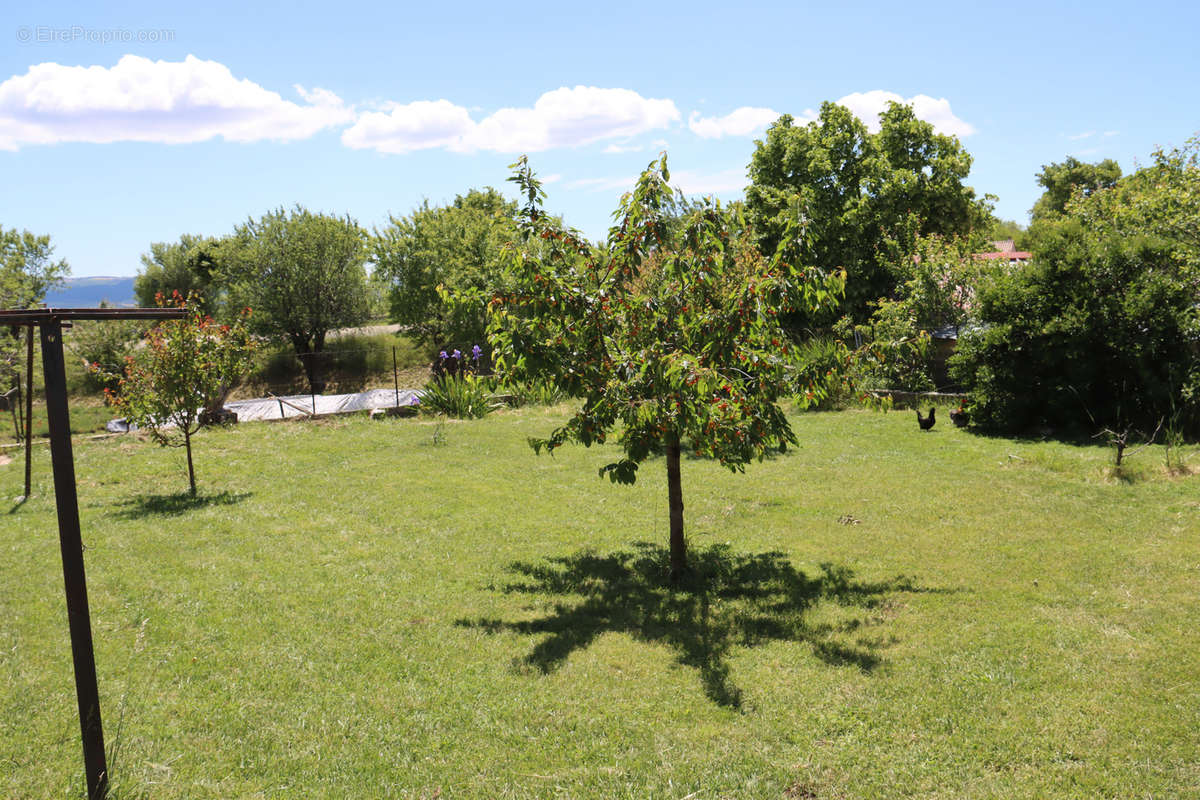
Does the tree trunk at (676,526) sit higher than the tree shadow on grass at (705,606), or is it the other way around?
the tree trunk at (676,526)

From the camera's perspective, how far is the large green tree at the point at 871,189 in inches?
1216

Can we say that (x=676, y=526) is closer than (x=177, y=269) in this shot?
Yes

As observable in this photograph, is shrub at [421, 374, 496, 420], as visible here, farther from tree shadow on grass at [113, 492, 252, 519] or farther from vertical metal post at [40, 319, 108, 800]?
vertical metal post at [40, 319, 108, 800]

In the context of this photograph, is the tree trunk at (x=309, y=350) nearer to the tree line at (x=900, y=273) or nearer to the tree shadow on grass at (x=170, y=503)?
the tree line at (x=900, y=273)

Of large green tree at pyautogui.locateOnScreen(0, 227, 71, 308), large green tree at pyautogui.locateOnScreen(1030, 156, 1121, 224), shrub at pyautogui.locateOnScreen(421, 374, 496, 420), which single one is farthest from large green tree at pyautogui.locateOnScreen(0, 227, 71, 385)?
large green tree at pyautogui.locateOnScreen(1030, 156, 1121, 224)

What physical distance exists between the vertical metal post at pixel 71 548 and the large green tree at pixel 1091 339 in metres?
16.4

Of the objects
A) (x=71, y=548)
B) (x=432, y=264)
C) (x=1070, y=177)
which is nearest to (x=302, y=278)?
(x=432, y=264)

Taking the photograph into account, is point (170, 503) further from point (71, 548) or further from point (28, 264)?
point (28, 264)

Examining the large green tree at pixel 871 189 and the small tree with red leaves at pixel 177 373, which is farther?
the large green tree at pixel 871 189

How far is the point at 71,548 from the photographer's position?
4.28 meters

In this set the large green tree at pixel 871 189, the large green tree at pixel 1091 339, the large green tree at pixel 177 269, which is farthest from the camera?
the large green tree at pixel 177 269

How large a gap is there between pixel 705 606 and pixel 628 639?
3.83 ft

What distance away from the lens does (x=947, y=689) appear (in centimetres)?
A: 608

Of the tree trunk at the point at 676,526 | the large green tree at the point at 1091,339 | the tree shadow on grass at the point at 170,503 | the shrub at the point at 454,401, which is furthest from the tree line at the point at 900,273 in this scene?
the tree shadow on grass at the point at 170,503
